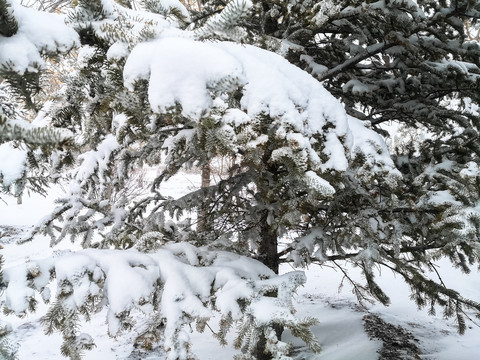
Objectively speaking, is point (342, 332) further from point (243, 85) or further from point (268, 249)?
point (243, 85)

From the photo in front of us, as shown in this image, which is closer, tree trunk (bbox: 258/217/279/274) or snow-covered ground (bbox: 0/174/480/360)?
tree trunk (bbox: 258/217/279/274)

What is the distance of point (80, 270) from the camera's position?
184 centimetres

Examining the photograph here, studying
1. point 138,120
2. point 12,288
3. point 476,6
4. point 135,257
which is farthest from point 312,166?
point 476,6

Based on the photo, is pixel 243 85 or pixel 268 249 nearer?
pixel 243 85

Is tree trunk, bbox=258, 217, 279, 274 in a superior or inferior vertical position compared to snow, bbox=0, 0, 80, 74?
inferior

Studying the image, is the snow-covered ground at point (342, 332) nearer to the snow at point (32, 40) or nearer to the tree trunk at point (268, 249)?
the tree trunk at point (268, 249)

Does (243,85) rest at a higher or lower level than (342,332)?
higher

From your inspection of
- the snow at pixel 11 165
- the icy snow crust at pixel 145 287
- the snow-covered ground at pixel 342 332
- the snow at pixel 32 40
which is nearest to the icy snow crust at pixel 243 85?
the snow at pixel 32 40

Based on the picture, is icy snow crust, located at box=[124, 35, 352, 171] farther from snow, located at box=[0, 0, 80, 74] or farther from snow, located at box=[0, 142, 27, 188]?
snow, located at box=[0, 142, 27, 188]

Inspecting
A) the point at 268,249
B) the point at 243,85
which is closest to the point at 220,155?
the point at 243,85

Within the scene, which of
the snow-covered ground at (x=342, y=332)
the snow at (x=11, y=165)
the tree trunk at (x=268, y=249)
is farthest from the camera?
the snow-covered ground at (x=342, y=332)

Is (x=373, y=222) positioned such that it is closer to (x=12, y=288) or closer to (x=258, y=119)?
(x=258, y=119)

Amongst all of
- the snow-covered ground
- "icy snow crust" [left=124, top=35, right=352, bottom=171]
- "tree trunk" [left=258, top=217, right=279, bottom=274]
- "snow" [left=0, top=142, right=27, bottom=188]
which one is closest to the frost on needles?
"icy snow crust" [left=124, top=35, right=352, bottom=171]

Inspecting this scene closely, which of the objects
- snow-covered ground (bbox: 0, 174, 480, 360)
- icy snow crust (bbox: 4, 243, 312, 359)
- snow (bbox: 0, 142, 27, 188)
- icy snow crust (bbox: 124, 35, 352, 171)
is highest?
icy snow crust (bbox: 124, 35, 352, 171)
